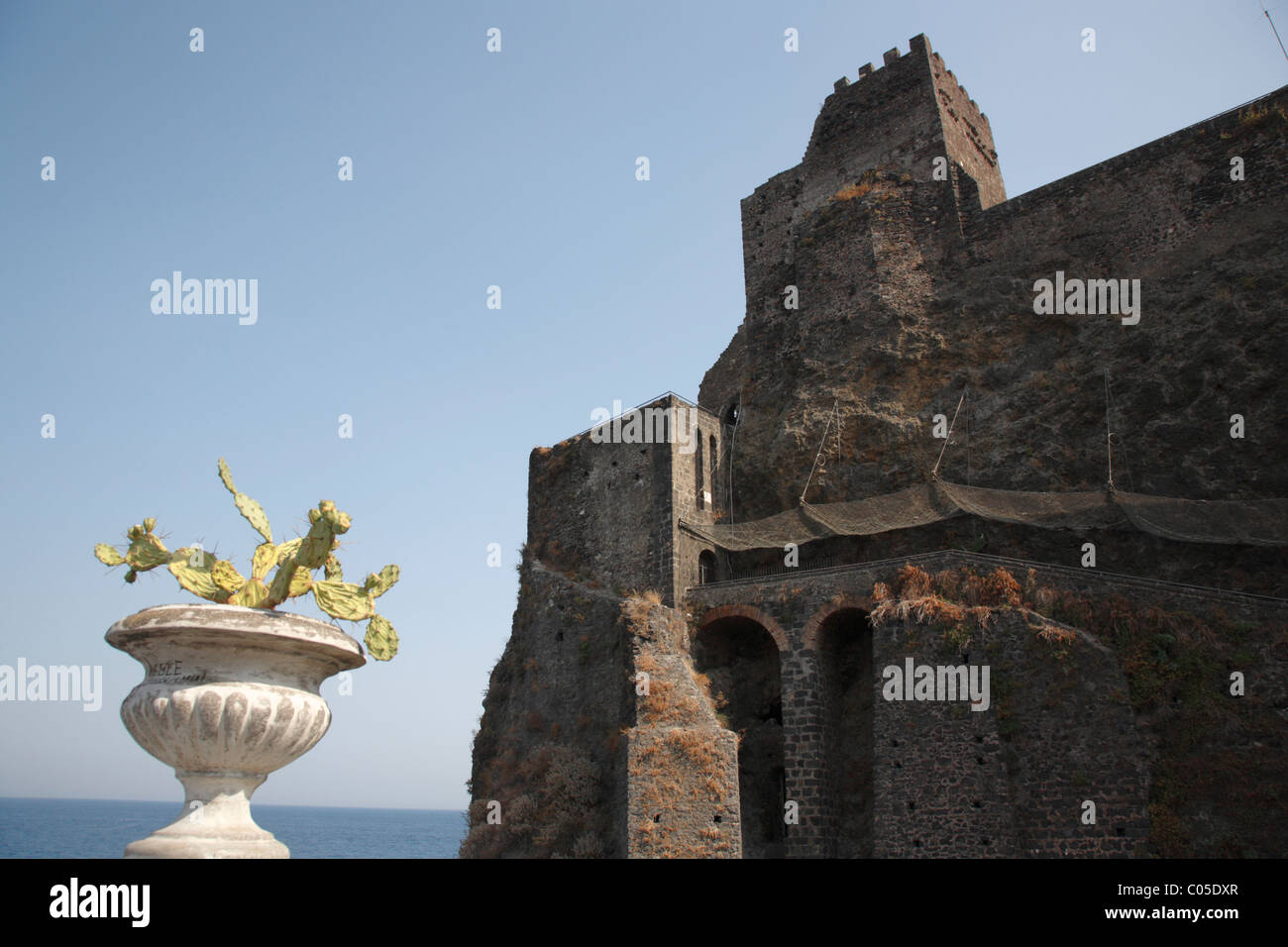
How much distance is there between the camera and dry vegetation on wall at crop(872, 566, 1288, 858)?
14953mm

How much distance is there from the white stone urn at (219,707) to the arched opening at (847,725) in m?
14.4

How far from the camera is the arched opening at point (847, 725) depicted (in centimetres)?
1931

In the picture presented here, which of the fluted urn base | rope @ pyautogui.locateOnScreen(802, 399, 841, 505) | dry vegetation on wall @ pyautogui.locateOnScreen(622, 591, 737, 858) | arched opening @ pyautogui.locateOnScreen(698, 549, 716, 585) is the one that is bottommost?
dry vegetation on wall @ pyautogui.locateOnScreen(622, 591, 737, 858)

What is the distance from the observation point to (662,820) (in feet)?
61.0

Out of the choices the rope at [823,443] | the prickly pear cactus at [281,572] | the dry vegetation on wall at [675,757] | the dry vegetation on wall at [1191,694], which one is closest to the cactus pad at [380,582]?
the prickly pear cactus at [281,572]

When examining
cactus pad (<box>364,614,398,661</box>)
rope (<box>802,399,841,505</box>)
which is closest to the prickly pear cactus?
cactus pad (<box>364,614,398,661</box>)

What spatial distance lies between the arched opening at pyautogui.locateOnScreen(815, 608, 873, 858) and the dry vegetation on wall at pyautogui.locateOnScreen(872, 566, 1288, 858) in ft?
9.18

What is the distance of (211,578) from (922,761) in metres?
13.5

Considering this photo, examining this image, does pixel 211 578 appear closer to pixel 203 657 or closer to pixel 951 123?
pixel 203 657

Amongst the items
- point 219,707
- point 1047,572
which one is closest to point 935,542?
point 1047,572

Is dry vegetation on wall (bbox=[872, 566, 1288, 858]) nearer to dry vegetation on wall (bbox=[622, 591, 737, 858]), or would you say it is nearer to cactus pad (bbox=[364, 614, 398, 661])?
dry vegetation on wall (bbox=[622, 591, 737, 858])

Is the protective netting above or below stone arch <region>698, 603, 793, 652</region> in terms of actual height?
above
